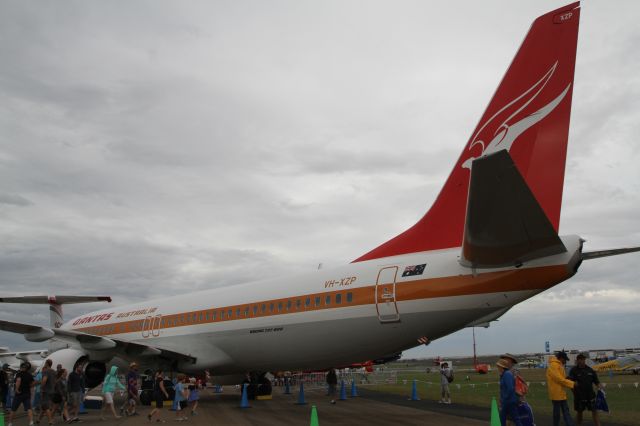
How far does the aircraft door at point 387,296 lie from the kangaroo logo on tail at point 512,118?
349cm

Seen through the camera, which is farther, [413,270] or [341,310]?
[341,310]

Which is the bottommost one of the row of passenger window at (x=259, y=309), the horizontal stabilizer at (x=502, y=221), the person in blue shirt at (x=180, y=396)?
the person in blue shirt at (x=180, y=396)

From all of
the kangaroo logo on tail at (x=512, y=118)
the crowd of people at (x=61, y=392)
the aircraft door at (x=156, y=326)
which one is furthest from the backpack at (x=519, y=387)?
the aircraft door at (x=156, y=326)

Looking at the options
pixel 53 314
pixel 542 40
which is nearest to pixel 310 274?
pixel 542 40

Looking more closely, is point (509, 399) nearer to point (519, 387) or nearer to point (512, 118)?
point (519, 387)

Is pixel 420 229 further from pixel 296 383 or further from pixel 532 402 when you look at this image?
Answer: pixel 296 383

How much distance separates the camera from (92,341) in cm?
1777

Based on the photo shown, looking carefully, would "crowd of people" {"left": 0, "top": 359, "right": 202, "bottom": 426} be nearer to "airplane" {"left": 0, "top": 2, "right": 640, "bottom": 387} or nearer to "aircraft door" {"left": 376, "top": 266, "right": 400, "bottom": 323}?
"airplane" {"left": 0, "top": 2, "right": 640, "bottom": 387}

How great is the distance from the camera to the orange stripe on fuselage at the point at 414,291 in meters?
10.5

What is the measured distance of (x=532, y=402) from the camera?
54.0 ft

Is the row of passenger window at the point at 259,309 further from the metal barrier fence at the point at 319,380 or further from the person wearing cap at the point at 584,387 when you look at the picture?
the metal barrier fence at the point at 319,380

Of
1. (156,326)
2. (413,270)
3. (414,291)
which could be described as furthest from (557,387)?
(156,326)

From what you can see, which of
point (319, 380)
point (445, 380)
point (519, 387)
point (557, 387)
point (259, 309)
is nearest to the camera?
point (519, 387)

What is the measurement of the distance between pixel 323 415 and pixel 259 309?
395 cm
